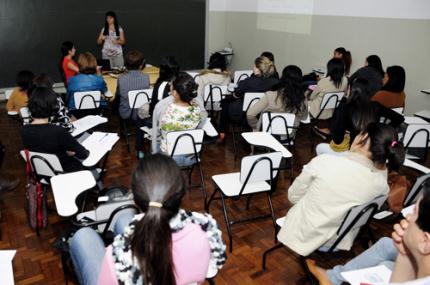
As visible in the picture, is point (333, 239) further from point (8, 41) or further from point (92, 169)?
point (8, 41)

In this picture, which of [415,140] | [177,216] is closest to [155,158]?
[177,216]

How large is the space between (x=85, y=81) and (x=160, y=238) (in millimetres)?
3447

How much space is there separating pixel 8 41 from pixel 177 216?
20.9ft

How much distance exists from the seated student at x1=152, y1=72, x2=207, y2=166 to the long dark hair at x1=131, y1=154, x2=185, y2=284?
5.96ft

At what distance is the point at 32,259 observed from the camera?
8.36ft

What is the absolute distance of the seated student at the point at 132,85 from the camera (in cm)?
427

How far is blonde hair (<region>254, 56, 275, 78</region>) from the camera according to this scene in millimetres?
4453

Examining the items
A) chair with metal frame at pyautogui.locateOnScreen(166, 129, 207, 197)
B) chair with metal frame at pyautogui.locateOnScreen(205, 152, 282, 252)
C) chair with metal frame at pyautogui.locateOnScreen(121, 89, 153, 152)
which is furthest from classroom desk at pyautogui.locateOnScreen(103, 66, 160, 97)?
chair with metal frame at pyautogui.locateOnScreen(205, 152, 282, 252)

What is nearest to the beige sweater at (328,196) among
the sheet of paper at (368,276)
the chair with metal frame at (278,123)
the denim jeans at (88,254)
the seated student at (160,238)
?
the sheet of paper at (368,276)

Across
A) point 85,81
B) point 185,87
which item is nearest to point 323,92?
point 185,87

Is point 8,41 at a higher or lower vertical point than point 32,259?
higher

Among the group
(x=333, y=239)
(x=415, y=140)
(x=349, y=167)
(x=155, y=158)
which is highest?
(x=155, y=158)

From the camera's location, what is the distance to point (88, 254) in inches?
66.1

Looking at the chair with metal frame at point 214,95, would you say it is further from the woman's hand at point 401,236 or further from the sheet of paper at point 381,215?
the woman's hand at point 401,236
